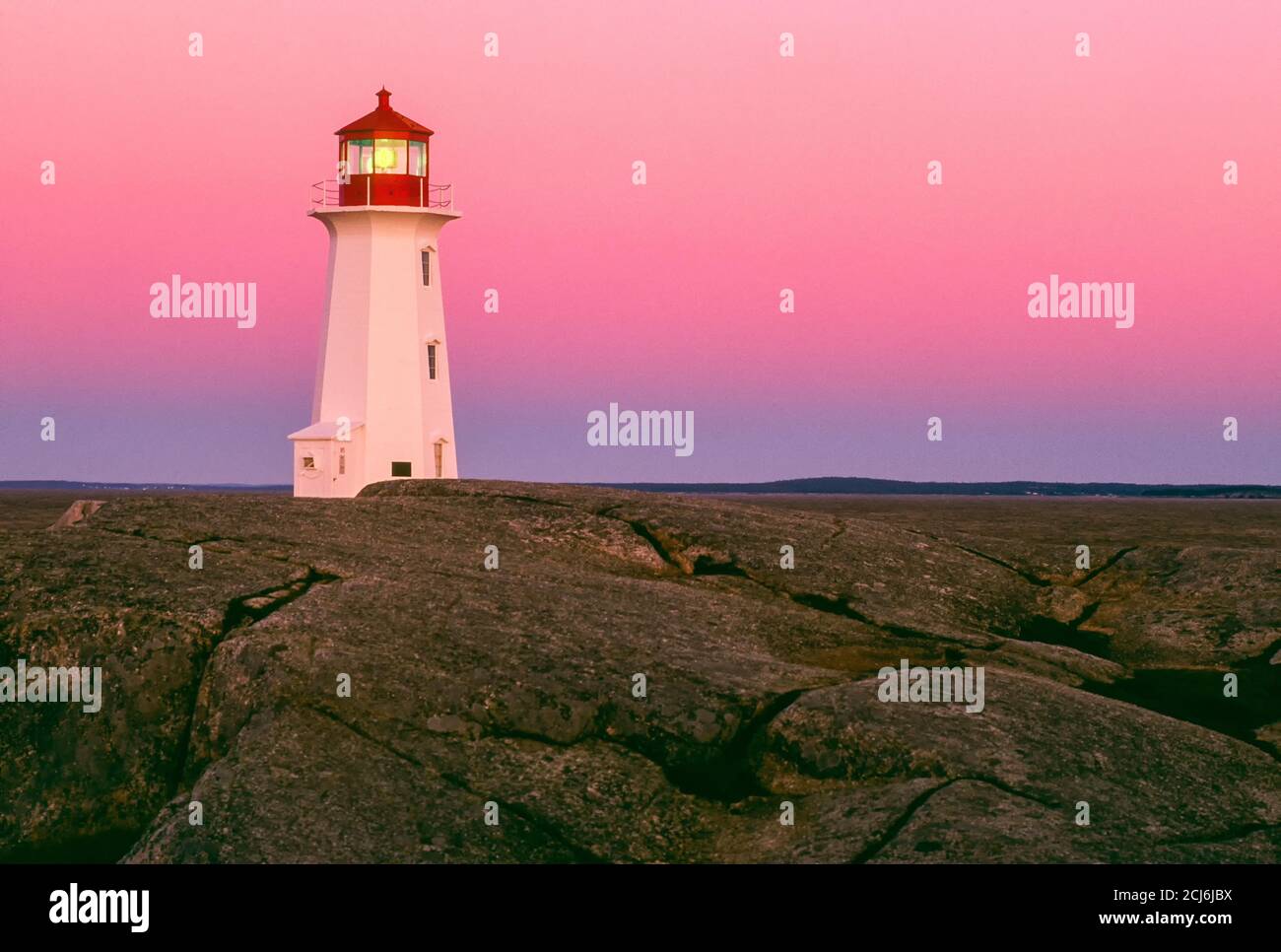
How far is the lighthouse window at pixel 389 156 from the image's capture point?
45375 millimetres

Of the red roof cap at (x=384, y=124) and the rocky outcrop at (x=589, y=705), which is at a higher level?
the red roof cap at (x=384, y=124)

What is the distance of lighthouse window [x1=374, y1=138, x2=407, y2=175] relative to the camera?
1786 inches

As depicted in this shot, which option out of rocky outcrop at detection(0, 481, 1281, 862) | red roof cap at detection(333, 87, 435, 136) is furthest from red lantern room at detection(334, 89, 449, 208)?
rocky outcrop at detection(0, 481, 1281, 862)

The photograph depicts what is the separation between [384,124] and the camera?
44906 mm

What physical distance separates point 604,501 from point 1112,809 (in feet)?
30.0

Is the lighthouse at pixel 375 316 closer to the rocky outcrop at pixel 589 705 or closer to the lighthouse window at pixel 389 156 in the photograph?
the lighthouse window at pixel 389 156

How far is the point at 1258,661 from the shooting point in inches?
782

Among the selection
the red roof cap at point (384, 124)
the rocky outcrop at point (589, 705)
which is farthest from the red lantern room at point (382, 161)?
the rocky outcrop at point (589, 705)

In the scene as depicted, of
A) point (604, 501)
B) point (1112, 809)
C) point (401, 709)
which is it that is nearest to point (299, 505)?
point (604, 501)

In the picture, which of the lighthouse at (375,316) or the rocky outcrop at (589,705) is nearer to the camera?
the rocky outcrop at (589,705)

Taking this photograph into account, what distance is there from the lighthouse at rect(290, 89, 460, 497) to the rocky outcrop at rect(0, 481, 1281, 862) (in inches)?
932

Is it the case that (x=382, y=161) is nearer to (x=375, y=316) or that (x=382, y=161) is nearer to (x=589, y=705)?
(x=375, y=316)

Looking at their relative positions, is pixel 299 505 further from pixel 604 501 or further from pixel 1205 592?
pixel 1205 592

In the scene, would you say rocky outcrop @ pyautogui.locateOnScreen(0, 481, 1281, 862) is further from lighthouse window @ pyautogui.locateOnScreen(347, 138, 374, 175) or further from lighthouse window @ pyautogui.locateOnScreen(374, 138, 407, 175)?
lighthouse window @ pyautogui.locateOnScreen(347, 138, 374, 175)
